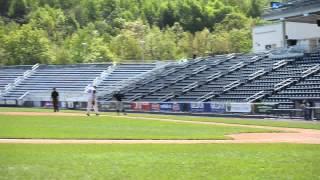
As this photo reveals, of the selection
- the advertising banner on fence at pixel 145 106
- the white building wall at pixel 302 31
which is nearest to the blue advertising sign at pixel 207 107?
the advertising banner on fence at pixel 145 106

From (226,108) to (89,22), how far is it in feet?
306

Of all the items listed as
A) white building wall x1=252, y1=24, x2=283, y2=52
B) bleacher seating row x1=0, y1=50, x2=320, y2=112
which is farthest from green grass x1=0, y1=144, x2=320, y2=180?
white building wall x1=252, y1=24, x2=283, y2=52

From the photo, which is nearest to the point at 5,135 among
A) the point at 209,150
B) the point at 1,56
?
the point at 209,150

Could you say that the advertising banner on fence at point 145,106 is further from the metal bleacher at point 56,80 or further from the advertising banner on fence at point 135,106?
the metal bleacher at point 56,80

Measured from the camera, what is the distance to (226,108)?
4200 centimetres

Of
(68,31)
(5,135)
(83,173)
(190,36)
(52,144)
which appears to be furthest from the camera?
(68,31)

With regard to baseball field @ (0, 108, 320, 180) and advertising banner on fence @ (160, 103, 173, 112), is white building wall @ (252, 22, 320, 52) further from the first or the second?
baseball field @ (0, 108, 320, 180)

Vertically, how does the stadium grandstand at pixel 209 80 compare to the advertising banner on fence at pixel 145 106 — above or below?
above

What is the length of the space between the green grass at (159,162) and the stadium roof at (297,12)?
3468cm

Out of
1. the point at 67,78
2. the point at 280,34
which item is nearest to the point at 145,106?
the point at 280,34

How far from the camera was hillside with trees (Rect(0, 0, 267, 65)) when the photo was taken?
10025 cm

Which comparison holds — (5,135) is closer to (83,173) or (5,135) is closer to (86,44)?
(83,173)

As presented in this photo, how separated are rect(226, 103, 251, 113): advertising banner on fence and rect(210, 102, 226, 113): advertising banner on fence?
0.42m

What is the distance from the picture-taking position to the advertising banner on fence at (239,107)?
40191mm
